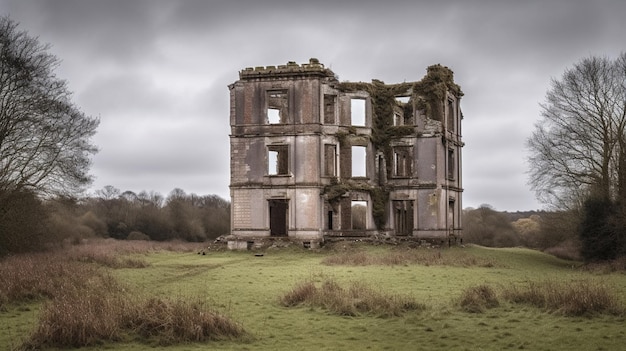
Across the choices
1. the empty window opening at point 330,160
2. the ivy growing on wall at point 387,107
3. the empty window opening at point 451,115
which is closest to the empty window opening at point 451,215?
the ivy growing on wall at point 387,107

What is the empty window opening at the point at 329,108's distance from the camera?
40109mm

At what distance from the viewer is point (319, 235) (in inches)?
1490

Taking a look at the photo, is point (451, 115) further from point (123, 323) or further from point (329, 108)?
point (123, 323)

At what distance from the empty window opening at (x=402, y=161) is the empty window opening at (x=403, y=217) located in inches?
79.9

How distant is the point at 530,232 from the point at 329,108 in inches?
Result: 968

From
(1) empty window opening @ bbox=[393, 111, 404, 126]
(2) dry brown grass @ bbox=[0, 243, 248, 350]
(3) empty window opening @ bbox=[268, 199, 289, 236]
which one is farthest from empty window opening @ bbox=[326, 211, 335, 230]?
(2) dry brown grass @ bbox=[0, 243, 248, 350]

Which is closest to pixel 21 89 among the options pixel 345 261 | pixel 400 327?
pixel 345 261

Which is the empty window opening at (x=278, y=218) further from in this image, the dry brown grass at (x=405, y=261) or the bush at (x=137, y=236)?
the bush at (x=137, y=236)

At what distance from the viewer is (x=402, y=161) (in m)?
45.3

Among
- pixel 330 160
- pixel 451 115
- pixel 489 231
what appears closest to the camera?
pixel 330 160

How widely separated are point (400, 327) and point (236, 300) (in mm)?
5211

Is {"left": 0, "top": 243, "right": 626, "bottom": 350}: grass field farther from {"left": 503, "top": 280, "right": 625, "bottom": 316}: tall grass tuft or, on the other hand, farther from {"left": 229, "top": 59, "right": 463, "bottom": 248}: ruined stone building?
{"left": 229, "top": 59, "right": 463, "bottom": 248}: ruined stone building

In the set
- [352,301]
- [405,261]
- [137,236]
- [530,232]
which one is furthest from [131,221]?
[352,301]

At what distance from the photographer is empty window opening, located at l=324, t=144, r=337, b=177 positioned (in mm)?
39062
